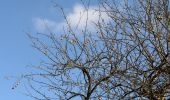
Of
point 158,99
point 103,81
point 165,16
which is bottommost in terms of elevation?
point 158,99

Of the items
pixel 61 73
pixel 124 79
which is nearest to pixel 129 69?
pixel 124 79

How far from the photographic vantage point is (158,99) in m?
9.47

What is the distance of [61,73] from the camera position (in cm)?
1054

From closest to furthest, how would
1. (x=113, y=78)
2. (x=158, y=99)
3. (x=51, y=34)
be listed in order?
(x=158, y=99) < (x=113, y=78) < (x=51, y=34)

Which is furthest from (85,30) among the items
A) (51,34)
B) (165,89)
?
(165,89)

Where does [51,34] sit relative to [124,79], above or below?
above

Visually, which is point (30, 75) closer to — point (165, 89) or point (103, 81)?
point (103, 81)

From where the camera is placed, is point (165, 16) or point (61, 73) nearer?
point (165, 16)

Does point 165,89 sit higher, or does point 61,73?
point 61,73

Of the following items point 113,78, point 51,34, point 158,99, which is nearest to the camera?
point 158,99

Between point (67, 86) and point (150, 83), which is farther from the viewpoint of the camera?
point (67, 86)

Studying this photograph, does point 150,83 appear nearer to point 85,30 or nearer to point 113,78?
point 113,78

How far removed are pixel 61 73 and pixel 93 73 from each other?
28.7 inches

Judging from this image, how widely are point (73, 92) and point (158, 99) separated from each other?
1850 mm
